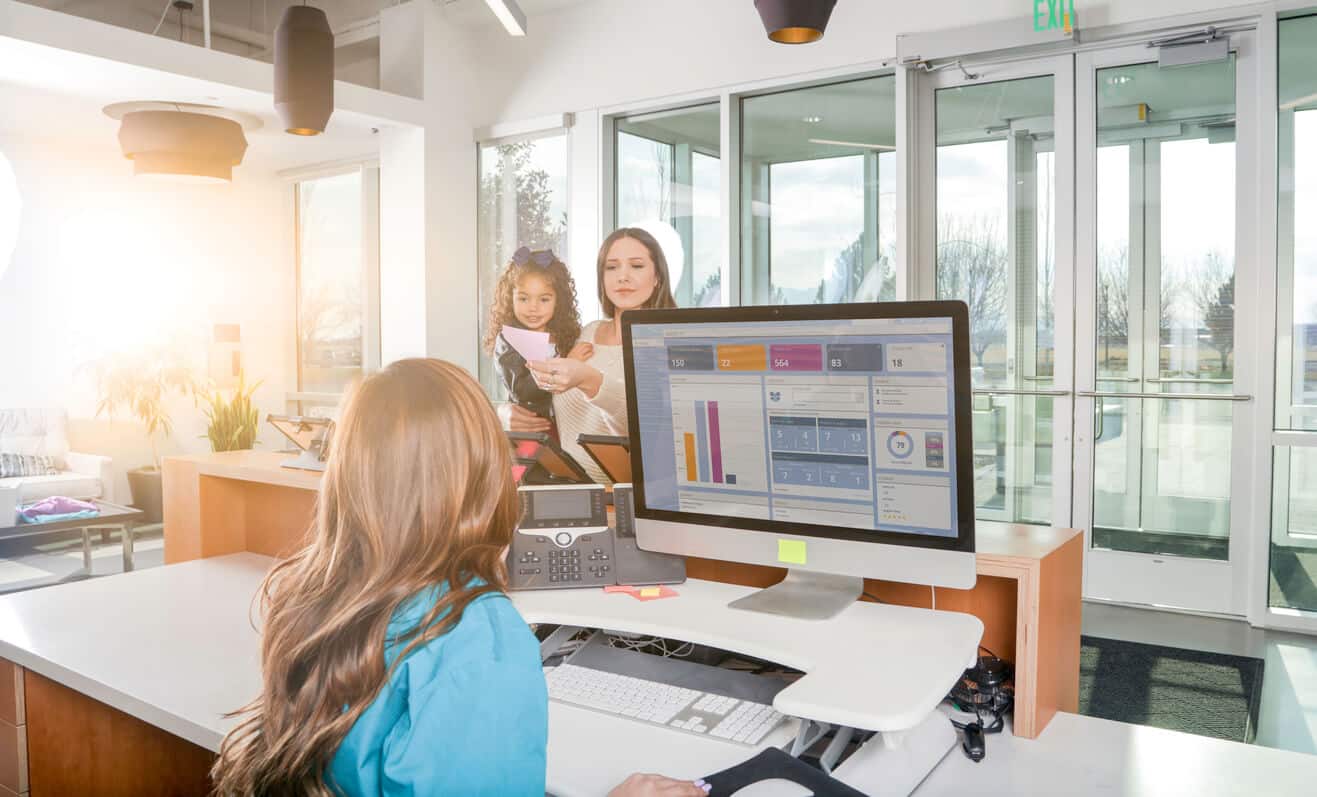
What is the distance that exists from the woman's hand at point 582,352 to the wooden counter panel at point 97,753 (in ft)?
5.16

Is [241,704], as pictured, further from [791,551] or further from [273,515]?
[273,515]

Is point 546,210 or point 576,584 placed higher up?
point 546,210

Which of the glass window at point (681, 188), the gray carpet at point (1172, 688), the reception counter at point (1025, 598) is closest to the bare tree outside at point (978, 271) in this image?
the glass window at point (681, 188)

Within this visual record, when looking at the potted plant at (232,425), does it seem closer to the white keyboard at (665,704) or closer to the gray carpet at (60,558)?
the gray carpet at (60,558)

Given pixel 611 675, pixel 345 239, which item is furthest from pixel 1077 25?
pixel 345 239

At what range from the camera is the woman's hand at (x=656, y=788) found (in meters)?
1.07

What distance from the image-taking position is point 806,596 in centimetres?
156

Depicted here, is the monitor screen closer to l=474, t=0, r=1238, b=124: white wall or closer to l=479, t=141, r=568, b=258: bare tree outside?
l=474, t=0, r=1238, b=124: white wall

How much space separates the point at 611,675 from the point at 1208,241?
Result: 3.70 metres

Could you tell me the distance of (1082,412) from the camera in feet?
14.3

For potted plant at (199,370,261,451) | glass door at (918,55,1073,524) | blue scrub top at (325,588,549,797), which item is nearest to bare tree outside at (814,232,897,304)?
glass door at (918,55,1073,524)

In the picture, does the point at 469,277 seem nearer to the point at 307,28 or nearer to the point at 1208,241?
the point at 307,28

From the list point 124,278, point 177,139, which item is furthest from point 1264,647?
point 124,278

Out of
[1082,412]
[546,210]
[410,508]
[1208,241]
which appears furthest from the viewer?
[546,210]
